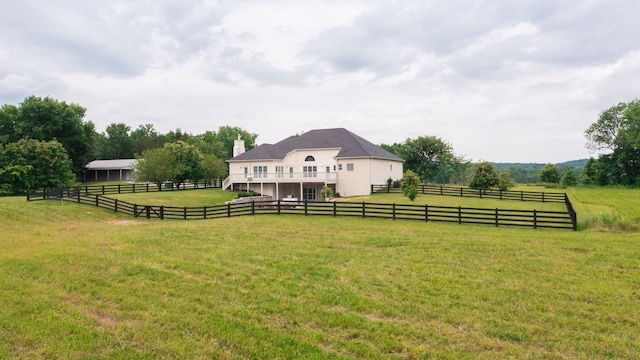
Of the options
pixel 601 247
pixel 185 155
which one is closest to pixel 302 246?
pixel 601 247

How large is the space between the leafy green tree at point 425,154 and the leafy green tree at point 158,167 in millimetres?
32585

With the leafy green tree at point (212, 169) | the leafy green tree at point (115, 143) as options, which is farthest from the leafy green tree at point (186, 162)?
the leafy green tree at point (115, 143)

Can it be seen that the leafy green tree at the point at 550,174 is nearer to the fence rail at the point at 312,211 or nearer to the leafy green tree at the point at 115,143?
the fence rail at the point at 312,211

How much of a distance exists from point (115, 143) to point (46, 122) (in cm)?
3436

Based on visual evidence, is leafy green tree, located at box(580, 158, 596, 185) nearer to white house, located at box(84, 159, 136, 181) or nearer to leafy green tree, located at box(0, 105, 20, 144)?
white house, located at box(84, 159, 136, 181)

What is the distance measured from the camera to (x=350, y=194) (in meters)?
35.4

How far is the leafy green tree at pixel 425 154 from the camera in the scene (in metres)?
53.8

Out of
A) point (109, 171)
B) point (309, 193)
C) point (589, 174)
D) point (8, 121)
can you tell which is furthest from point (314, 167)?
point (589, 174)

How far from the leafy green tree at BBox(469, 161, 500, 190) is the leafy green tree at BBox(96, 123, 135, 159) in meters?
75.5

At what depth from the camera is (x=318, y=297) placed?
7.55m

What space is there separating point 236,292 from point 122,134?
8937 cm

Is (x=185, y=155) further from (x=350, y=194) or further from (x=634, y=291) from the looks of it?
(x=634, y=291)

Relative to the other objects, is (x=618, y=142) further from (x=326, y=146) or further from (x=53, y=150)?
(x=53, y=150)

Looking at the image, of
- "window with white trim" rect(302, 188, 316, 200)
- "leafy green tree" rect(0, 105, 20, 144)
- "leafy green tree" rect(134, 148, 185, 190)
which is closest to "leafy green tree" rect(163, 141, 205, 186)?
"leafy green tree" rect(134, 148, 185, 190)
